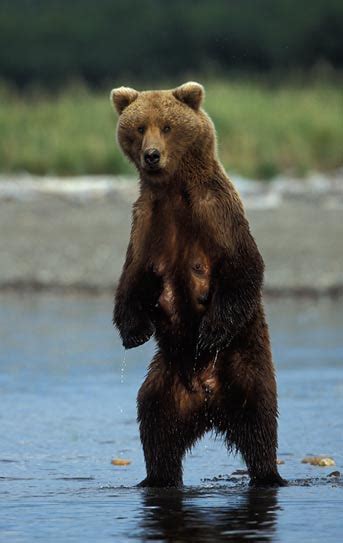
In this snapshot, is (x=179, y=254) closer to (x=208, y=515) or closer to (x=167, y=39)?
(x=208, y=515)

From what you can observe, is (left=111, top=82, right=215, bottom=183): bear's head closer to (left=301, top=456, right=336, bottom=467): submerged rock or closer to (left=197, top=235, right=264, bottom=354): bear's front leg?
(left=197, top=235, right=264, bottom=354): bear's front leg

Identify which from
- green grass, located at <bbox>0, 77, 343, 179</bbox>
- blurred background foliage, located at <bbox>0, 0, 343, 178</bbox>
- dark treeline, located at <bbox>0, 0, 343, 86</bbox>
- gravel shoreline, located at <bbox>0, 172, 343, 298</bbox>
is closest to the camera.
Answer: gravel shoreline, located at <bbox>0, 172, 343, 298</bbox>

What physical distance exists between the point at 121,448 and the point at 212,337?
1.33m

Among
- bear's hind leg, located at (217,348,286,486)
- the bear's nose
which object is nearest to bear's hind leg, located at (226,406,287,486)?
bear's hind leg, located at (217,348,286,486)

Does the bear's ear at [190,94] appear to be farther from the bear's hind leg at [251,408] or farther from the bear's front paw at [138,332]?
the bear's hind leg at [251,408]

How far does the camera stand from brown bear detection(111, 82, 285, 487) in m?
5.66

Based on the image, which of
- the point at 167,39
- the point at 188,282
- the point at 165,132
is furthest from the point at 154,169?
the point at 167,39

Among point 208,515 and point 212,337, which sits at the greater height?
point 212,337

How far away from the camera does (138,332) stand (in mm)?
5785

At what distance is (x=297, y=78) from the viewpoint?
22.3m

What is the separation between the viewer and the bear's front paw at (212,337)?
5.59 m

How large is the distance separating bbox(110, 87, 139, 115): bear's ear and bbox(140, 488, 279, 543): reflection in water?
4.71 ft

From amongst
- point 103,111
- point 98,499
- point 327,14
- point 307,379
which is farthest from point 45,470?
point 327,14

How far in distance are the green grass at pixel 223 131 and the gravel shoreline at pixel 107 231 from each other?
0.41m
